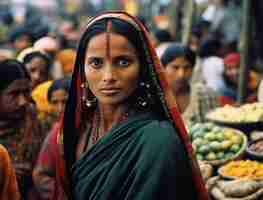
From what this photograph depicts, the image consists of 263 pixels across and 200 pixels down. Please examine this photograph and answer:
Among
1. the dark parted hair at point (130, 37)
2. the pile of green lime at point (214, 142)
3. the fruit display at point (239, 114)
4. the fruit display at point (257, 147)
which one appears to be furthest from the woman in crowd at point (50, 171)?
the fruit display at point (239, 114)

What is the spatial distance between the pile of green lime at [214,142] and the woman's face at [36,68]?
2.20 metres

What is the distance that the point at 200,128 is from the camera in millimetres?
4762

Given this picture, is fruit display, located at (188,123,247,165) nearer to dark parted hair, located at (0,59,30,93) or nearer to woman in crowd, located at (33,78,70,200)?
dark parted hair, located at (0,59,30,93)

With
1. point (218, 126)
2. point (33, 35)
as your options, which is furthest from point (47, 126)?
point (33, 35)

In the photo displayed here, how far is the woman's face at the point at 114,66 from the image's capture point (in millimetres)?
2375

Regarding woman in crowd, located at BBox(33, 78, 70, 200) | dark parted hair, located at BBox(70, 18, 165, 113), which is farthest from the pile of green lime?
dark parted hair, located at BBox(70, 18, 165, 113)

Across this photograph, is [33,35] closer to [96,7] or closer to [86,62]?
[86,62]

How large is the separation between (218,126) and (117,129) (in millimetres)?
2825

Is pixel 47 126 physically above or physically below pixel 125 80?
below

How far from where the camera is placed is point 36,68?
614 cm

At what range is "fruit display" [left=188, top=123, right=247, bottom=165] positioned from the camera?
4.46m

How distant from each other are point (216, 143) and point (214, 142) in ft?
0.06

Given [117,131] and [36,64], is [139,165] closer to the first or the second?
[117,131]

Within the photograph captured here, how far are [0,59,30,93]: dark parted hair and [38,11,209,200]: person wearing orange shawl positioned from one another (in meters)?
1.48
